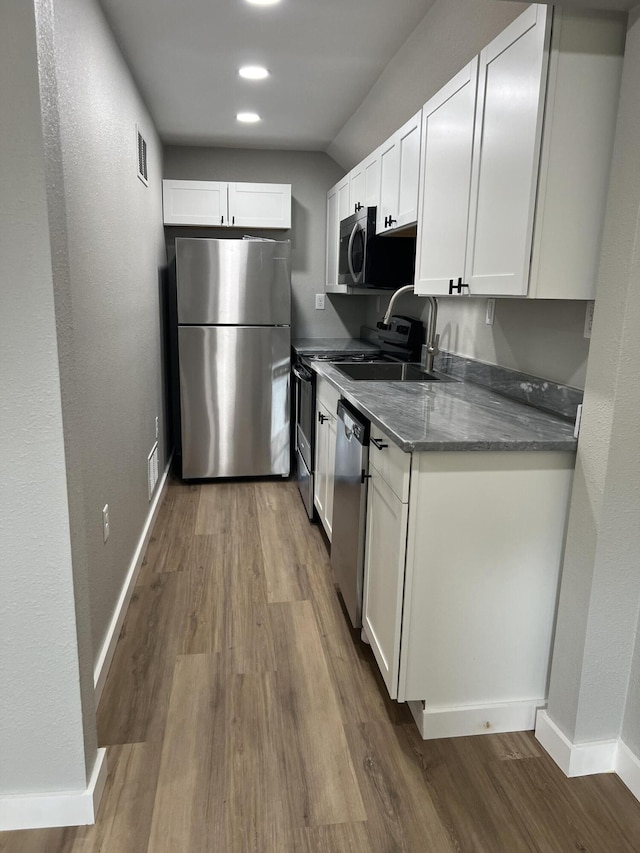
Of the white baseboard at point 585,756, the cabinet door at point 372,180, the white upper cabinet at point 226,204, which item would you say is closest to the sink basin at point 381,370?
the cabinet door at point 372,180

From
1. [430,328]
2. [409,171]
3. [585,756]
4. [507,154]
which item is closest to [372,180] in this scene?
[409,171]

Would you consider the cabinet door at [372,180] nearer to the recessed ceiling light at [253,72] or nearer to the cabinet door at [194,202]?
the recessed ceiling light at [253,72]

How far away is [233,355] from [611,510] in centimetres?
297

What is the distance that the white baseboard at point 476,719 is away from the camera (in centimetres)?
186

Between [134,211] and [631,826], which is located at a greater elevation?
[134,211]

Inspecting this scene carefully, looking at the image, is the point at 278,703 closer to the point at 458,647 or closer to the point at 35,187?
the point at 458,647

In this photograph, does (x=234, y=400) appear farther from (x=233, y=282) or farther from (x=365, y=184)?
(x=365, y=184)

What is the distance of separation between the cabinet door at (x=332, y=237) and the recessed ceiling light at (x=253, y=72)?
1.25 m

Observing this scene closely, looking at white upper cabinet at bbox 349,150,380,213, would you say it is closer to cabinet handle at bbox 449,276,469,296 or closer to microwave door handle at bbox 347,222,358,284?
microwave door handle at bbox 347,222,358,284

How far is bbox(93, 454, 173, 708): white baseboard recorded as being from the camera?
2.01 meters

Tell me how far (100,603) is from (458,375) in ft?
6.10

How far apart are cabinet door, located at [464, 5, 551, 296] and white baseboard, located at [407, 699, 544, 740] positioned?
1.25 metres

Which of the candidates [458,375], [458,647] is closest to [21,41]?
[458,647]

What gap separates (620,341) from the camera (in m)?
1.50
